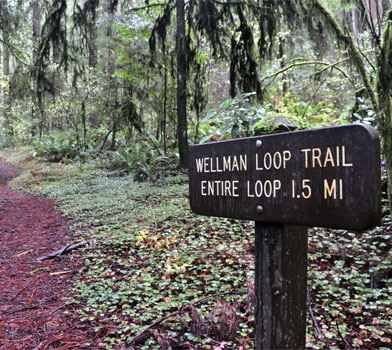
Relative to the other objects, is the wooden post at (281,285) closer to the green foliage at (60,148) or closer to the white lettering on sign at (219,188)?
the white lettering on sign at (219,188)

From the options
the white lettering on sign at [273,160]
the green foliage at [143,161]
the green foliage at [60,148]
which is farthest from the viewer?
the green foliage at [60,148]

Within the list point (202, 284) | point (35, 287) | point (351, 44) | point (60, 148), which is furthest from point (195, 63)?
point (60, 148)

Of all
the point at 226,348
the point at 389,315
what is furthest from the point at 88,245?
the point at 389,315

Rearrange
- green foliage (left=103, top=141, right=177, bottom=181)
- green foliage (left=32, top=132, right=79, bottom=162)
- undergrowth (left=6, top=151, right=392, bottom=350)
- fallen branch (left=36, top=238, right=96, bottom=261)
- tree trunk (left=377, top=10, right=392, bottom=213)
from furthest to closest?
green foliage (left=32, top=132, right=79, bottom=162) < green foliage (left=103, top=141, right=177, bottom=181) < fallen branch (left=36, top=238, right=96, bottom=261) < tree trunk (left=377, top=10, right=392, bottom=213) < undergrowth (left=6, top=151, right=392, bottom=350)

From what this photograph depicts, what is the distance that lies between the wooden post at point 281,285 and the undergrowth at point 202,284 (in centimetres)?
120

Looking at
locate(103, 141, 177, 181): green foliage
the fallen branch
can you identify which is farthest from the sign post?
locate(103, 141, 177, 181): green foliage

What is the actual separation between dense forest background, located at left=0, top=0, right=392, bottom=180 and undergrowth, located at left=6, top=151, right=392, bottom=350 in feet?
4.46

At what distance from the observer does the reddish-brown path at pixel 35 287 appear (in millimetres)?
2734

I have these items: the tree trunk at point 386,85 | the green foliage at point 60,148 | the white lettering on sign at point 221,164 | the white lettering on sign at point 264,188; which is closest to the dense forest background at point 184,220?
the tree trunk at point 386,85

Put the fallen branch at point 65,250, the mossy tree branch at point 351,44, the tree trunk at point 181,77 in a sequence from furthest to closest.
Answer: the tree trunk at point 181,77 < the fallen branch at point 65,250 < the mossy tree branch at point 351,44

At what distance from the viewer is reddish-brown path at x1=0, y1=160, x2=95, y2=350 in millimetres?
2734

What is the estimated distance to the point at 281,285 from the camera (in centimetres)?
145

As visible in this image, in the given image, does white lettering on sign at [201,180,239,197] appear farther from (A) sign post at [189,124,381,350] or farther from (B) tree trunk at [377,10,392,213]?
(B) tree trunk at [377,10,392,213]

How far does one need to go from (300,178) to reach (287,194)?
92 mm
